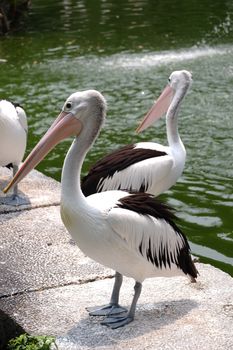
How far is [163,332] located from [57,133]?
1.02m

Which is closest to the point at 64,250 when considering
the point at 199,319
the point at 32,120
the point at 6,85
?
the point at 199,319

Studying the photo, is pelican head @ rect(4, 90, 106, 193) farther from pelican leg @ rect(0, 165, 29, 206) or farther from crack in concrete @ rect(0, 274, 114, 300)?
pelican leg @ rect(0, 165, 29, 206)

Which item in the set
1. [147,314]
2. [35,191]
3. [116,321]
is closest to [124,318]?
[116,321]

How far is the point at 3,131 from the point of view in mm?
5309

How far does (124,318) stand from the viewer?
3469 mm

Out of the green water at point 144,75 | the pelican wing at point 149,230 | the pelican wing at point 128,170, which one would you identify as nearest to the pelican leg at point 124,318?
the pelican wing at point 149,230

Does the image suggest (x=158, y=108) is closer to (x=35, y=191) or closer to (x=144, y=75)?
(x=35, y=191)

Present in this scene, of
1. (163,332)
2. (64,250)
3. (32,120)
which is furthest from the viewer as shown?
(32,120)

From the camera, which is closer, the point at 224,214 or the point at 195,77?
the point at 224,214

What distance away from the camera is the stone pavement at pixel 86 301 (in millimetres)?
3320

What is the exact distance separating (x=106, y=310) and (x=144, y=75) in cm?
696

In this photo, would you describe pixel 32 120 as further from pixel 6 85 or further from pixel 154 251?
pixel 154 251

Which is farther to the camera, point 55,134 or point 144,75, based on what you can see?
point 144,75

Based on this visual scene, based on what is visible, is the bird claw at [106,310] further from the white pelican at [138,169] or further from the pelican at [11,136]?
the pelican at [11,136]
